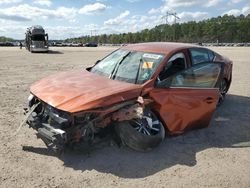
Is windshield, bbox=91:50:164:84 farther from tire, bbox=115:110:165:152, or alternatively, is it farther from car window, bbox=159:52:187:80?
tire, bbox=115:110:165:152

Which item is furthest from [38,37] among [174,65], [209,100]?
[209,100]

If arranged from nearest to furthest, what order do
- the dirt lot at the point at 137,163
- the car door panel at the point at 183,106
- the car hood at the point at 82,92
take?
1. the dirt lot at the point at 137,163
2. the car hood at the point at 82,92
3. the car door panel at the point at 183,106

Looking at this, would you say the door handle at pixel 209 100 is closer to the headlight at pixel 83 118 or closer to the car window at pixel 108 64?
the car window at pixel 108 64

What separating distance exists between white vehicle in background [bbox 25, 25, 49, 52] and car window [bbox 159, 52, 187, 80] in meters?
36.1

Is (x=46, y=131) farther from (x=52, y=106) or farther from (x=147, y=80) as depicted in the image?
(x=147, y=80)

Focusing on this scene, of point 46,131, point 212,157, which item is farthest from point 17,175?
point 212,157

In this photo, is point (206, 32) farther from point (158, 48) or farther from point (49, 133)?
point (49, 133)

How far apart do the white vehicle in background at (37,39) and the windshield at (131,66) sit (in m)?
35.3

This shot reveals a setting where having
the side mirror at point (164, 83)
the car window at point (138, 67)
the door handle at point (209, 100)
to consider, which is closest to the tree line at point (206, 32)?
the door handle at point (209, 100)

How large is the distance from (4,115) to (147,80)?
11.3 feet

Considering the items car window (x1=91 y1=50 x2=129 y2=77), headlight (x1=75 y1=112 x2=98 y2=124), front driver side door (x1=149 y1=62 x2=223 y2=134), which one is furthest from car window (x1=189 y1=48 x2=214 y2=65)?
headlight (x1=75 y1=112 x2=98 y2=124)

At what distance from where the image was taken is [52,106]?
16.4ft

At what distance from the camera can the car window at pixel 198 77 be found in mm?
5923

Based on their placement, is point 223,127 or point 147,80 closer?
point 147,80
